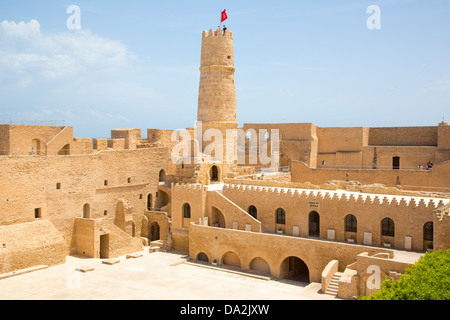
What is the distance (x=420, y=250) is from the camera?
75.7 feet

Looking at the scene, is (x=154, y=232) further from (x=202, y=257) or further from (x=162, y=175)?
(x=202, y=257)

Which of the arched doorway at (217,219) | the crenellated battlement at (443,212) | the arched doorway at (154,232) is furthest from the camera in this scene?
the arched doorway at (154,232)

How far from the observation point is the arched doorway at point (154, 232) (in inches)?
1377

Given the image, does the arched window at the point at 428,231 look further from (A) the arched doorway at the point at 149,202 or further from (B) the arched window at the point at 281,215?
(A) the arched doorway at the point at 149,202

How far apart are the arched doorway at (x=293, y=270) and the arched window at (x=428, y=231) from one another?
6.57 meters

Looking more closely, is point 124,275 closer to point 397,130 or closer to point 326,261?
point 326,261

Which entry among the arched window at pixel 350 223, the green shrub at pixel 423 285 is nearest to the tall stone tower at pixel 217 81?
the arched window at pixel 350 223

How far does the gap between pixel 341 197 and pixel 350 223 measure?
150 cm

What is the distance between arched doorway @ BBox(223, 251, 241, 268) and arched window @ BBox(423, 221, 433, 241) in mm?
10436

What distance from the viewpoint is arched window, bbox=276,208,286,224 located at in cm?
2791

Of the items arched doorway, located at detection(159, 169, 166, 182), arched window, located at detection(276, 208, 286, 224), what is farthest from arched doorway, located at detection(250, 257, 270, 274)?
arched doorway, located at detection(159, 169, 166, 182)

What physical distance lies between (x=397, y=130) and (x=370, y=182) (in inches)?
253

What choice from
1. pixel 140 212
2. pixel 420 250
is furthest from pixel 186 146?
pixel 420 250

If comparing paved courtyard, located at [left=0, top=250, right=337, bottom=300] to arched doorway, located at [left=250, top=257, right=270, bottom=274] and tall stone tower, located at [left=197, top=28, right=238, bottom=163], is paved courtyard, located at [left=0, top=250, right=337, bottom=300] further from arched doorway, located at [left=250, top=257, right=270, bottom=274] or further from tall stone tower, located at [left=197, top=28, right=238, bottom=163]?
tall stone tower, located at [left=197, top=28, right=238, bottom=163]
